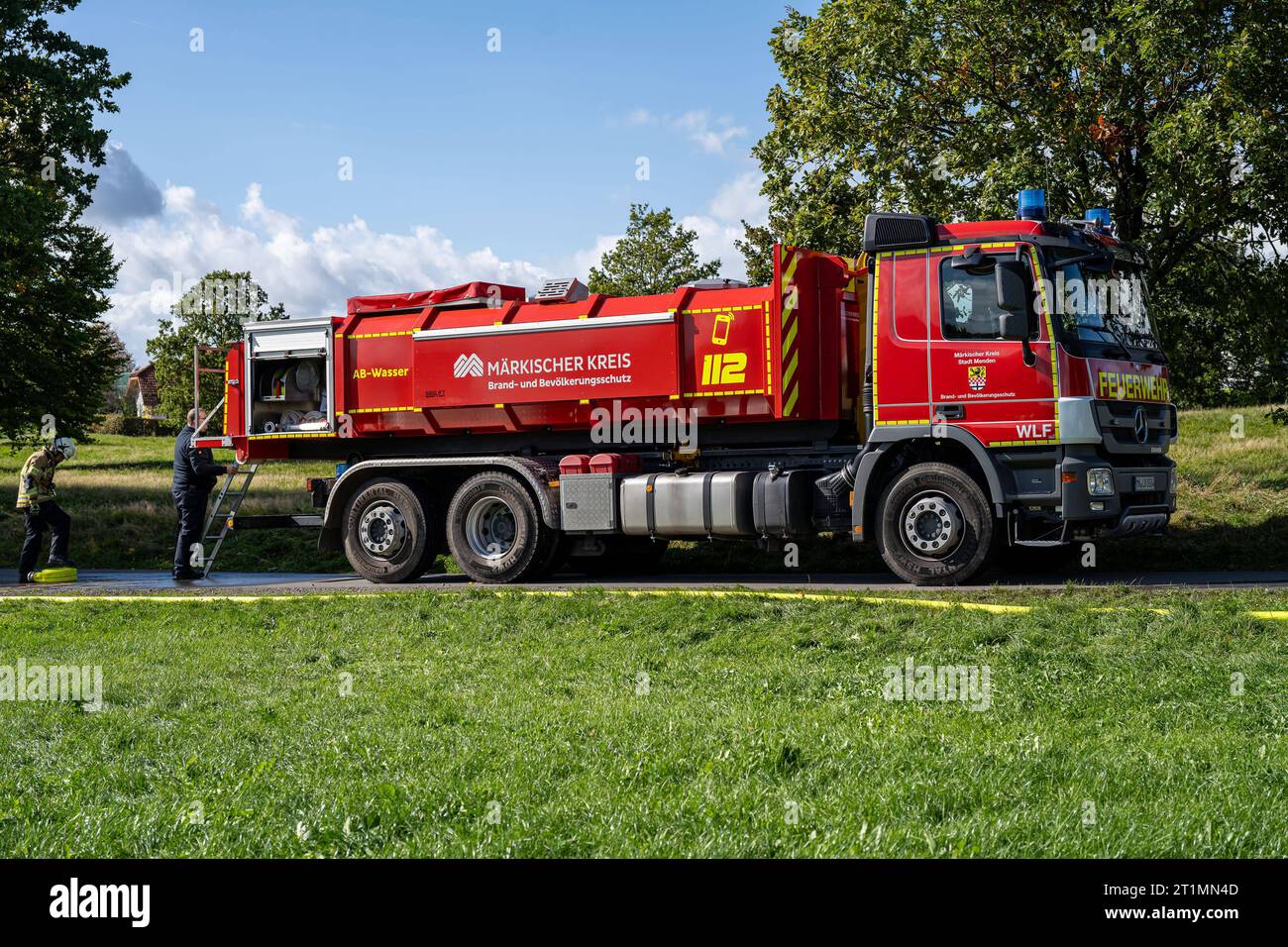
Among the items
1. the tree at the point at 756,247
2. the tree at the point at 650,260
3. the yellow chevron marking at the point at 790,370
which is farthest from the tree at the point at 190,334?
the yellow chevron marking at the point at 790,370

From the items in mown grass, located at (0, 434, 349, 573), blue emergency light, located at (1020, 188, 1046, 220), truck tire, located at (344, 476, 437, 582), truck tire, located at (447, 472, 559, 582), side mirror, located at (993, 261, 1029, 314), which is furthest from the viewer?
mown grass, located at (0, 434, 349, 573)

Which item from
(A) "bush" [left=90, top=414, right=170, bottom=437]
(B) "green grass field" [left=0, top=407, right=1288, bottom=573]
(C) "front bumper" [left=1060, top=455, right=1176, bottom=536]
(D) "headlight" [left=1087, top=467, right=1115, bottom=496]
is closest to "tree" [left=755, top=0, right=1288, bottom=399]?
(B) "green grass field" [left=0, top=407, right=1288, bottom=573]

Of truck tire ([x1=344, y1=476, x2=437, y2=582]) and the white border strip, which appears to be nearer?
the white border strip

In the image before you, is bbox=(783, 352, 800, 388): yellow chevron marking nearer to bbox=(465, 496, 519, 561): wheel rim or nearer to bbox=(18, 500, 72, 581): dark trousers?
bbox=(465, 496, 519, 561): wheel rim

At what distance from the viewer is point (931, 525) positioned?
40.7ft

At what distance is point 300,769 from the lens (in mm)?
5957

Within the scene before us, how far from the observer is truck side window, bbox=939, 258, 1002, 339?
12.1m

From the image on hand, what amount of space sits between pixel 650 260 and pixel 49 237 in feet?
54.9

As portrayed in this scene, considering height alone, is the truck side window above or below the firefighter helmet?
above

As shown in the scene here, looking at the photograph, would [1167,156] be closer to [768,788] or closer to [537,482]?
[537,482]

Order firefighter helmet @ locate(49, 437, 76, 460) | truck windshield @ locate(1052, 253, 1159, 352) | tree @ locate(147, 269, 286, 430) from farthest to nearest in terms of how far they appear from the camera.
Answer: tree @ locate(147, 269, 286, 430)
firefighter helmet @ locate(49, 437, 76, 460)
truck windshield @ locate(1052, 253, 1159, 352)

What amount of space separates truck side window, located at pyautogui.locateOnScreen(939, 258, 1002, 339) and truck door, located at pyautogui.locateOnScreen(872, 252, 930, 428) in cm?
20

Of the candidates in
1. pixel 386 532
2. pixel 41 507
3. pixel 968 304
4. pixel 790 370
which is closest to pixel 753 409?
pixel 790 370

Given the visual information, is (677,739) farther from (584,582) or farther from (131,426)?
(131,426)
